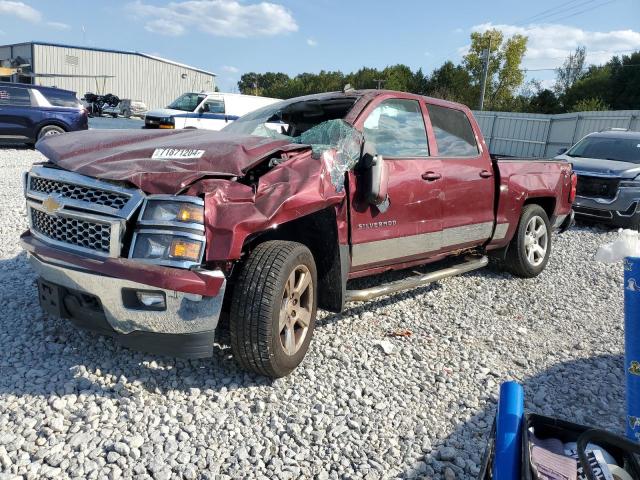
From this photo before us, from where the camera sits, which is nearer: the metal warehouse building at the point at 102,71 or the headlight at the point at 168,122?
the headlight at the point at 168,122

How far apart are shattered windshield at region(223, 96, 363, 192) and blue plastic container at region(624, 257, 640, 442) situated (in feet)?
5.60

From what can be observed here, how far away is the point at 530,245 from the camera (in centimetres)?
585

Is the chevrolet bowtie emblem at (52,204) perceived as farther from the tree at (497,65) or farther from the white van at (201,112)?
the tree at (497,65)

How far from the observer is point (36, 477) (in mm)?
2344

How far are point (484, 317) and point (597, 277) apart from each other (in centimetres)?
233

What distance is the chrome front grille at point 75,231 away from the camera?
2.80 m

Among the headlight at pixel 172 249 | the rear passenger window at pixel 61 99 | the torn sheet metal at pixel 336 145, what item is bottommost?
the headlight at pixel 172 249

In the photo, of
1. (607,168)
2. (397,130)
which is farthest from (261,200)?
(607,168)

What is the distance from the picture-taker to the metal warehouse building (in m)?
42.8

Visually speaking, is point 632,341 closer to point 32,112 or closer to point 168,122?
point 32,112

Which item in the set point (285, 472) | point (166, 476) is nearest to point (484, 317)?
point (285, 472)

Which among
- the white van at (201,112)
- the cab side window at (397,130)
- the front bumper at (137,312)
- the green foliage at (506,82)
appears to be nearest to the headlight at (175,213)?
the front bumper at (137,312)

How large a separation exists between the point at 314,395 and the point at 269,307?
2.19 feet

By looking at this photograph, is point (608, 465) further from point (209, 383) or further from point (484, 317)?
point (484, 317)
